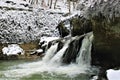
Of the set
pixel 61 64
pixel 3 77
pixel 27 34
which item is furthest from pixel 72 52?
pixel 27 34

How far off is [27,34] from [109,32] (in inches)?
425

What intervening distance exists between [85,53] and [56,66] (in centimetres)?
144

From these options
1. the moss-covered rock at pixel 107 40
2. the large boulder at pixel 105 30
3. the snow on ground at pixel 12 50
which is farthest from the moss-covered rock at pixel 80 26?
the moss-covered rock at pixel 107 40

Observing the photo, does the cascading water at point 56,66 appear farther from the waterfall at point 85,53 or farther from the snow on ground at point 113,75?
the snow on ground at point 113,75

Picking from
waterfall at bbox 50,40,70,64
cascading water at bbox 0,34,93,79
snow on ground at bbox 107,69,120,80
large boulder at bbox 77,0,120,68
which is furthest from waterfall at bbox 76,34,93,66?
snow on ground at bbox 107,69,120,80

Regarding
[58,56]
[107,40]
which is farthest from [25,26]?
[107,40]

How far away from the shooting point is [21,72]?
1341 centimetres

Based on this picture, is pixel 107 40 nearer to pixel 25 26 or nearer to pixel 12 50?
pixel 12 50

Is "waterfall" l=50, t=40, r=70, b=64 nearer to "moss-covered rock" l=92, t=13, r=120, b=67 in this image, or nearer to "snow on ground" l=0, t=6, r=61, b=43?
"moss-covered rock" l=92, t=13, r=120, b=67

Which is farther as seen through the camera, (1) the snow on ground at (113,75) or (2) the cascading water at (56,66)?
(2) the cascading water at (56,66)

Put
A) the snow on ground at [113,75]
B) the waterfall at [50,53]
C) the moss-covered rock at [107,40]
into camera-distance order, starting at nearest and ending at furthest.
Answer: the snow on ground at [113,75] < the moss-covered rock at [107,40] < the waterfall at [50,53]

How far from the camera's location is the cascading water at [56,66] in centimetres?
1316

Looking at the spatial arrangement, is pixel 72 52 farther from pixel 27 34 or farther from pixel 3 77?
pixel 27 34

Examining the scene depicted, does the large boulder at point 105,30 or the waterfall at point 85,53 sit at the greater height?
the large boulder at point 105,30
